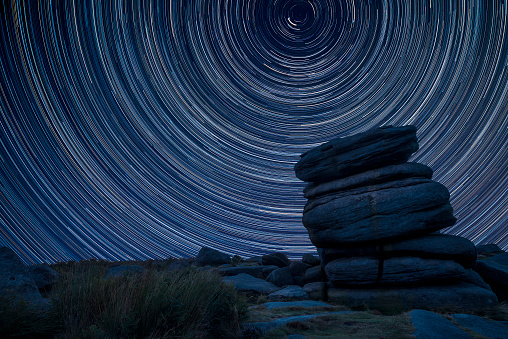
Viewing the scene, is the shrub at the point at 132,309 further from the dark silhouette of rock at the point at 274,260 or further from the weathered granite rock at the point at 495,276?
the dark silhouette of rock at the point at 274,260

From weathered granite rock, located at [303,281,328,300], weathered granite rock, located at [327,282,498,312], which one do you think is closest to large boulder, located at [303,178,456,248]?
weathered granite rock, located at [303,281,328,300]

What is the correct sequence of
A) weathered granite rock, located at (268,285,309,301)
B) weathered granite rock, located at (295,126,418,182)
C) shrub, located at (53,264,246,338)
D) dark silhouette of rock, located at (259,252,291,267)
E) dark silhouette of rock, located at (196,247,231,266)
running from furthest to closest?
dark silhouette of rock, located at (196,247,231,266) → dark silhouette of rock, located at (259,252,291,267) → weathered granite rock, located at (295,126,418,182) → weathered granite rock, located at (268,285,309,301) → shrub, located at (53,264,246,338)

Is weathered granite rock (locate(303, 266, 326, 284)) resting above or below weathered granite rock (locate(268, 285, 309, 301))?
above

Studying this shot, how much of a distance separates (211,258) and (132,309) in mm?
29885

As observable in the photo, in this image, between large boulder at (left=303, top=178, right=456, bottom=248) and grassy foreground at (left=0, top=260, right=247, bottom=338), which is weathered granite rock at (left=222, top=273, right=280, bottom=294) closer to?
large boulder at (left=303, top=178, right=456, bottom=248)

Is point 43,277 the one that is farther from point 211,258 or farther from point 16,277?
point 211,258

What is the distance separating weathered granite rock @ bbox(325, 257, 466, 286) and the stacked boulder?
5 centimetres

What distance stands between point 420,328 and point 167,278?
7309mm

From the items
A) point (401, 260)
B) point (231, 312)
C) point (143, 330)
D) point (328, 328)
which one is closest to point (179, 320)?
point (143, 330)

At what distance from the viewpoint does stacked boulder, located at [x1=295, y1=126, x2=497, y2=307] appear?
47.6 feet

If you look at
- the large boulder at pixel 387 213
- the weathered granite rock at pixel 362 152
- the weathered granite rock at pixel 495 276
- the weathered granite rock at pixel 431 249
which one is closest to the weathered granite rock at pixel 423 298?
the weathered granite rock at pixel 431 249

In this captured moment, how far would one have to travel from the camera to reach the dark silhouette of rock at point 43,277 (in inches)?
472

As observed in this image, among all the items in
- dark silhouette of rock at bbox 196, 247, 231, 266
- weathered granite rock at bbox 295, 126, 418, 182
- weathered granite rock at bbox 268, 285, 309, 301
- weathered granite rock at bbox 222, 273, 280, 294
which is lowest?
weathered granite rock at bbox 268, 285, 309, 301

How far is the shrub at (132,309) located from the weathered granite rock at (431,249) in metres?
11.5
